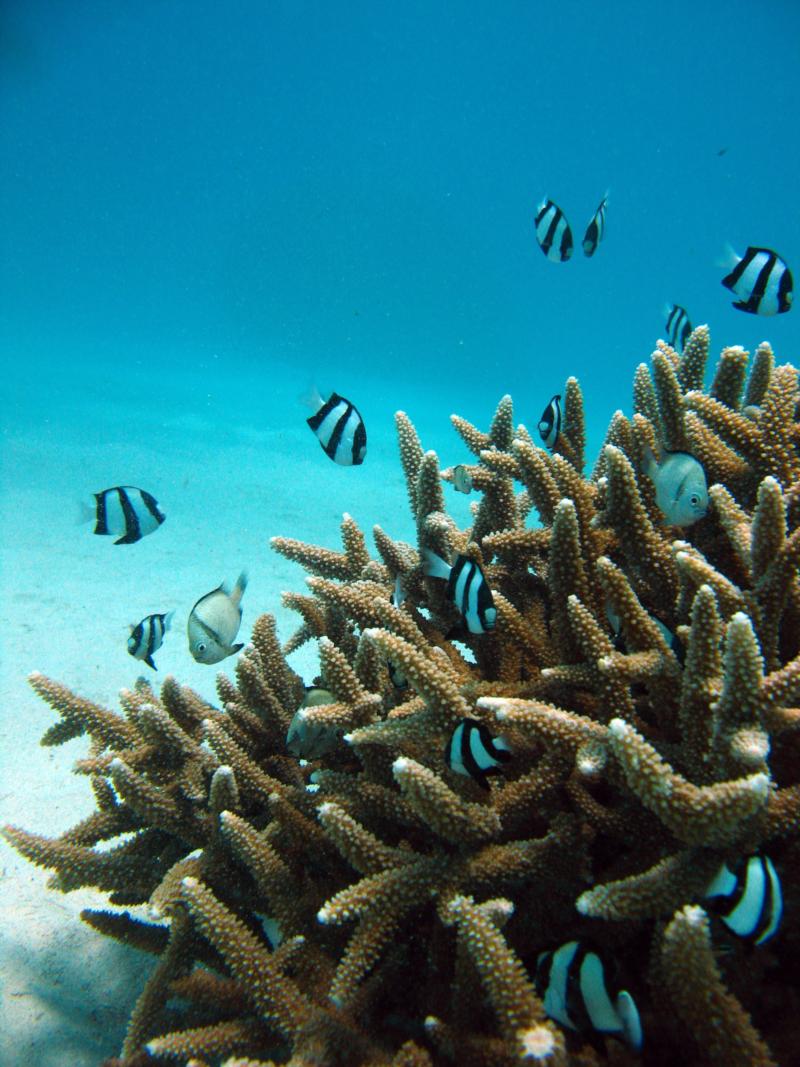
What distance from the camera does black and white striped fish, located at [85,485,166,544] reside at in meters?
4.14

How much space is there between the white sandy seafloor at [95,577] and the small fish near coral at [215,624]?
1.49 meters

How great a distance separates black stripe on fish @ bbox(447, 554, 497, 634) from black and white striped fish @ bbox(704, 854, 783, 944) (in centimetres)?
109

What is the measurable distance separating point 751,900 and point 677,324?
4.97 metres

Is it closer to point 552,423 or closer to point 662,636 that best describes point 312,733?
point 662,636

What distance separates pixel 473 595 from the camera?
2.32 m

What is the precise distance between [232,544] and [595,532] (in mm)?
7924

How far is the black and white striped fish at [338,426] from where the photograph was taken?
11.6 ft

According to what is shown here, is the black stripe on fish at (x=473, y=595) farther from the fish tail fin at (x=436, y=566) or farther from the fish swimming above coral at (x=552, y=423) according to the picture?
the fish swimming above coral at (x=552, y=423)

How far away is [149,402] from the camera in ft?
85.0

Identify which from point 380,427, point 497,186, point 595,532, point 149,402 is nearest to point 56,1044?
point 595,532

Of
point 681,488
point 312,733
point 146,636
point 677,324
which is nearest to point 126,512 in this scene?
point 146,636

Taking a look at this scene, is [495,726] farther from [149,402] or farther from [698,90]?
[698,90]

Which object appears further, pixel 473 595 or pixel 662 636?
pixel 473 595

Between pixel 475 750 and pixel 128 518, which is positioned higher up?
pixel 128 518
